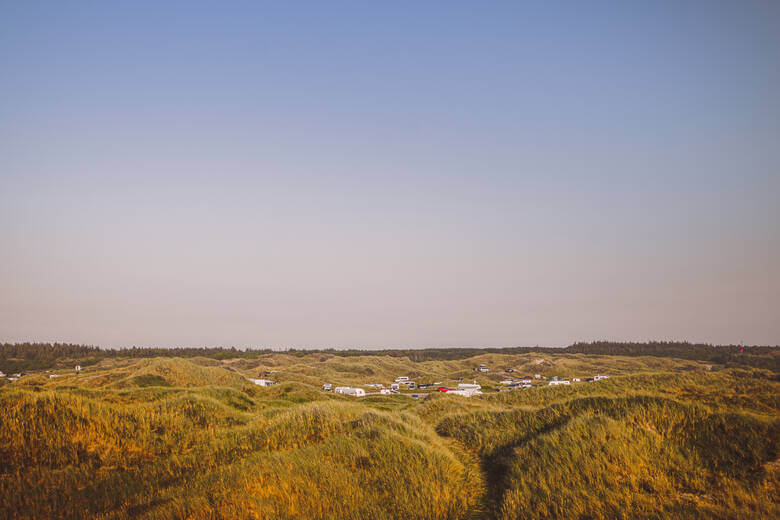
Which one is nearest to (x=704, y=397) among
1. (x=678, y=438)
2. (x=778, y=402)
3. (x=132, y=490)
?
(x=778, y=402)

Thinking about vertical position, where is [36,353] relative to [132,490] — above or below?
below

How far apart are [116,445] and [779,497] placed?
1880 centimetres

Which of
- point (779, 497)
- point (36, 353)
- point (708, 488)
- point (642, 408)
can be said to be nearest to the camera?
point (779, 497)

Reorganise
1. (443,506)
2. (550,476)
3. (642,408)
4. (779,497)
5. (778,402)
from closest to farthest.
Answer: (779,497) < (443,506) < (550,476) < (642,408) < (778,402)

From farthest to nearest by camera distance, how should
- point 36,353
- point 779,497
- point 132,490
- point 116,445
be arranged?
point 36,353, point 116,445, point 132,490, point 779,497

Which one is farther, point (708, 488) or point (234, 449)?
point (234, 449)

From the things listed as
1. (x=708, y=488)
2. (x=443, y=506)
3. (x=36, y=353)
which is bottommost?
(x=36, y=353)

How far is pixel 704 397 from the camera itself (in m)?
21.5

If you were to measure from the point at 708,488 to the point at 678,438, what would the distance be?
283 cm

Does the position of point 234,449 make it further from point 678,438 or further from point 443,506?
point 678,438

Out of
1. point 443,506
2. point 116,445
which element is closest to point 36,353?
point 116,445

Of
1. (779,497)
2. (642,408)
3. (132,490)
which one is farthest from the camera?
(642,408)

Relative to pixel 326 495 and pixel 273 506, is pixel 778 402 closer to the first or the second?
pixel 326 495

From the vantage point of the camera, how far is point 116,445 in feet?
45.6
